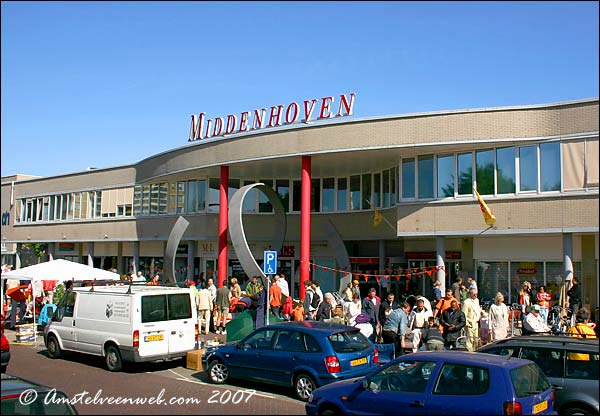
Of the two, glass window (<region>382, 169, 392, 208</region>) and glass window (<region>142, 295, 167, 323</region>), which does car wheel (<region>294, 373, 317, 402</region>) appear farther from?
glass window (<region>382, 169, 392, 208</region>)

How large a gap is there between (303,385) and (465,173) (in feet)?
38.7

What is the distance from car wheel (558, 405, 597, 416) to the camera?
29.0 ft

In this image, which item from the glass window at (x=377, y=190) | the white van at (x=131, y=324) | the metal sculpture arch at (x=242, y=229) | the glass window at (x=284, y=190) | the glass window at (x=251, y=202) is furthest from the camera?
the glass window at (x=284, y=190)

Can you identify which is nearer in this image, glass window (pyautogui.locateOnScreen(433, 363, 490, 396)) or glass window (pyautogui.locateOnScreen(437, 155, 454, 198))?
glass window (pyautogui.locateOnScreen(433, 363, 490, 396))

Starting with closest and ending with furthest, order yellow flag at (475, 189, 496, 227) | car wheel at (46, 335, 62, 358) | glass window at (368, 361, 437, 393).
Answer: glass window at (368, 361, 437, 393) → car wheel at (46, 335, 62, 358) → yellow flag at (475, 189, 496, 227)

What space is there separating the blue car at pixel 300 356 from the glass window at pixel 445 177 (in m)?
10.2

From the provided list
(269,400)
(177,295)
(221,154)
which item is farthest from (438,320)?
(221,154)

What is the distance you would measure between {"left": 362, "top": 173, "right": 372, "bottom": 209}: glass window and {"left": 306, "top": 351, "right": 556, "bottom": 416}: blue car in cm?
1812

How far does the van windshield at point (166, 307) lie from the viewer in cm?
1367

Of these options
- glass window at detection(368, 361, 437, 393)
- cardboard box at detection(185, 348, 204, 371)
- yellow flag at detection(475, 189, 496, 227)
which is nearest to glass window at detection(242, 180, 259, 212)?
yellow flag at detection(475, 189, 496, 227)

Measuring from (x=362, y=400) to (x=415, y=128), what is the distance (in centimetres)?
1377

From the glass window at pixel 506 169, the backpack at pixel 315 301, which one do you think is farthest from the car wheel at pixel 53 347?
the glass window at pixel 506 169

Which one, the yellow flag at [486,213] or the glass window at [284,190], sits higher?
the glass window at [284,190]
